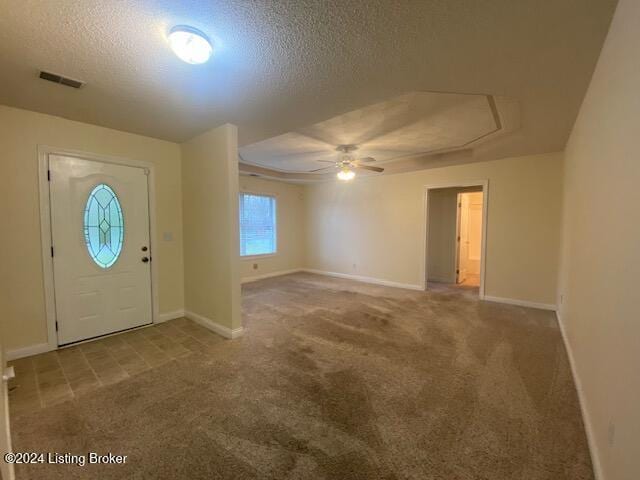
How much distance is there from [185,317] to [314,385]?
8.35 feet

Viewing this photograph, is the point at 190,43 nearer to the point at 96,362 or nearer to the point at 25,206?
the point at 25,206

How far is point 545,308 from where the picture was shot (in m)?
4.27

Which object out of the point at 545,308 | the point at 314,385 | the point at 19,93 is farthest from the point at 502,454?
the point at 19,93

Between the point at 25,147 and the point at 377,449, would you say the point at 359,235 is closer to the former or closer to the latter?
the point at 377,449

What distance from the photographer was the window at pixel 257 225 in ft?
20.4

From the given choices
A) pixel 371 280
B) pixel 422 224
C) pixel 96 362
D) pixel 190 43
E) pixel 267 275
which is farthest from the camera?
pixel 267 275

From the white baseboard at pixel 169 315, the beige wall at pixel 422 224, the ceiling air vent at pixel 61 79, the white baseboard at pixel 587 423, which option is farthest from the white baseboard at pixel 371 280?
the ceiling air vent at pixel 61 79

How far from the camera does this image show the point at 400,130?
3475 mm

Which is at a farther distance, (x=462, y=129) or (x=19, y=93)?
(x=462, y=129)

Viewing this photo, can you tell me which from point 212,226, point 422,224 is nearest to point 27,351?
point 212,226

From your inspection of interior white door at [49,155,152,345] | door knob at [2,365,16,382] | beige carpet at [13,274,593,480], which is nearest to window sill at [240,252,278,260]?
interior white door at [49,155,152,345]

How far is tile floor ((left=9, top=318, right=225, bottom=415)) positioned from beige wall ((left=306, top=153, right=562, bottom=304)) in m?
4.05

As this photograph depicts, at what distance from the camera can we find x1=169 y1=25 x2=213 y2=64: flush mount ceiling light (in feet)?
5.12

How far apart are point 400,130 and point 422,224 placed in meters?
Answer: 2.55
